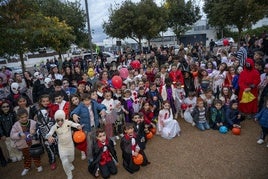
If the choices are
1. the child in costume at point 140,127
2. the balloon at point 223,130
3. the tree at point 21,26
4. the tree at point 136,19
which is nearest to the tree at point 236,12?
the tree at point 136,19

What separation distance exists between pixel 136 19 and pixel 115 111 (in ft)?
46.6

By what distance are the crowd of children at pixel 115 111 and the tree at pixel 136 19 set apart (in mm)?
10648

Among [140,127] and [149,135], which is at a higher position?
[140,127]

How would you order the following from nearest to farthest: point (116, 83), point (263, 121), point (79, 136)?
point (79, 136), point (263, 121), point (116, 83)

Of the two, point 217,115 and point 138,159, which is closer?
point 138,159

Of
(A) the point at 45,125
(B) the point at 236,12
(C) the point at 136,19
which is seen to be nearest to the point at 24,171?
(A) the point at 45,125

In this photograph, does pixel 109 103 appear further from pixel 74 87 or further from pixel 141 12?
pixel 141 12

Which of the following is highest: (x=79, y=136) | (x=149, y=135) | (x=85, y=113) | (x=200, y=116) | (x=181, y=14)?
(x=181, y=14)

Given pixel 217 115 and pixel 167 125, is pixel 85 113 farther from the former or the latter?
pixel 217 115

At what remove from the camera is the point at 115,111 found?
21.0ft

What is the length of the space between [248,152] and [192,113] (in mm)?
2137

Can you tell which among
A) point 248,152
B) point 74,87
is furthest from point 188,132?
point 74,87

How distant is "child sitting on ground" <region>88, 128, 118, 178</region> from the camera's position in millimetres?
4809

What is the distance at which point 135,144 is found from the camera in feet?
16.5
